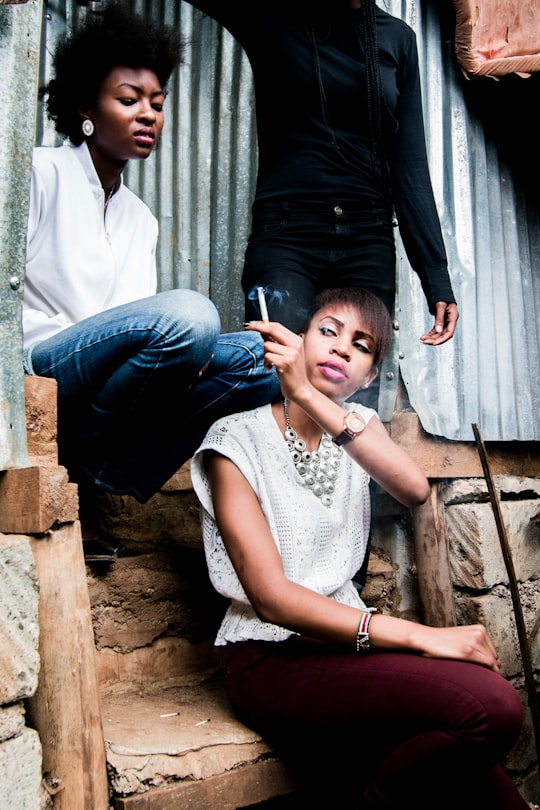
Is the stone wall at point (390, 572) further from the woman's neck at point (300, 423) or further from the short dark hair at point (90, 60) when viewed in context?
the short dark hair at point (90, 60)

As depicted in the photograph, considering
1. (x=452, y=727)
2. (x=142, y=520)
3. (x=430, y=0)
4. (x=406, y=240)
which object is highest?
(x=430, y=0)

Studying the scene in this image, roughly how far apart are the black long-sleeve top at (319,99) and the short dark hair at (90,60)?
1.08 ft

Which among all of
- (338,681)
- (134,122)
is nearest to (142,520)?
(338,681)

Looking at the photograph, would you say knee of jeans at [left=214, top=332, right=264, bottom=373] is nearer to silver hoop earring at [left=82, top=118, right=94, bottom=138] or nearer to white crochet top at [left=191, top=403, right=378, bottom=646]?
white crochet top at [left=191, top=403, right=378, bottom=646]

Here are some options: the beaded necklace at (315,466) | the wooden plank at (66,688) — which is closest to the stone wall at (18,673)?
the wooden plank at (66,688)

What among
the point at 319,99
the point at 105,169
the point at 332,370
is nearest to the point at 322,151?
the point at 319,99

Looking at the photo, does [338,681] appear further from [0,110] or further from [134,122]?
[134,122]

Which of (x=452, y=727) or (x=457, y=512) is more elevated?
(x=457, y=512)

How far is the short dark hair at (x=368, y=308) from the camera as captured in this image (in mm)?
2646

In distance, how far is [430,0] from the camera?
396cm

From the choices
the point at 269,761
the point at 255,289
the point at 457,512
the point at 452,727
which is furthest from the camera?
the point at 457,512

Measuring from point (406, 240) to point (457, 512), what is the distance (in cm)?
117

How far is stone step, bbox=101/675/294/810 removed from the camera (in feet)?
6.76

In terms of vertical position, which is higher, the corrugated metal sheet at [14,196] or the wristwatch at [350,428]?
the corrugated metal sheet at [14,196]
